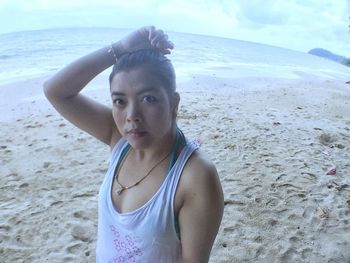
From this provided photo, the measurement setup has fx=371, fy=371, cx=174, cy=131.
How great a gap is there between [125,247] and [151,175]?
0.27 m

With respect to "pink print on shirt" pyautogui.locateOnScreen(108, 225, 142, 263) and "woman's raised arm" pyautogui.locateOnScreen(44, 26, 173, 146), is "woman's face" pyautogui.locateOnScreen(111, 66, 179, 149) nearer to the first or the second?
"woman's raised arm" pyautogui.locateOnScreen(44, 26, 173, 146)

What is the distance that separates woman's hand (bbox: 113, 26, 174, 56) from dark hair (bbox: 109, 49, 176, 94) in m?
0.03

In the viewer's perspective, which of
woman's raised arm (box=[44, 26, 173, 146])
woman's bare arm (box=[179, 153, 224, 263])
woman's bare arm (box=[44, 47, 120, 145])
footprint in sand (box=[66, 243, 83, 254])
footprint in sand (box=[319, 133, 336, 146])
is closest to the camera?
woman's bare arm (box=[179, 153, 224, 263])

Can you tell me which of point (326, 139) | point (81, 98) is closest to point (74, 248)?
point (81, 98)

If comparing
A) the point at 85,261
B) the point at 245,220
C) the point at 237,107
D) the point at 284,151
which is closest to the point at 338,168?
the point at 284,151

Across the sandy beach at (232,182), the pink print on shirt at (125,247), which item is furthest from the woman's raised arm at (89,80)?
the sandy beach at (232,182)

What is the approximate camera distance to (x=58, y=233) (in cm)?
329

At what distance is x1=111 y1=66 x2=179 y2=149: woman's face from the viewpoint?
124 cm

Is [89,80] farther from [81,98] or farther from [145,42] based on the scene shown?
[145,42]

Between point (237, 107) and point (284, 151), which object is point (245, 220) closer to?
point (284, 151)

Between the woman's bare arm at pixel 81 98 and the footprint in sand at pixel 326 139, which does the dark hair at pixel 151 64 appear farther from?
the footprint in sand at pixel 326 139

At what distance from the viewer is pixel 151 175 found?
4.37ft

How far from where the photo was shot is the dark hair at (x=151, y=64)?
1.25 metres

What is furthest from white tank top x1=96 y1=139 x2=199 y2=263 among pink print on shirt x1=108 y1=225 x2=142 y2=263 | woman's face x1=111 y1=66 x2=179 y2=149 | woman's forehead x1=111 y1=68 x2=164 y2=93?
woman's forehead x1=111 y1=68 x2=164 y2=93
